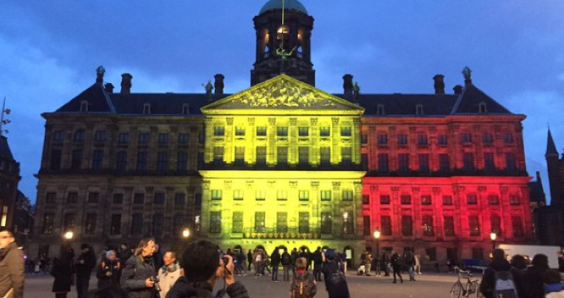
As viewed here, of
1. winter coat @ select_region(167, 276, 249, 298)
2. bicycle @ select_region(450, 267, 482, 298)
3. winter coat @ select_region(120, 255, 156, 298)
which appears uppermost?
winter coat @ select_region(167, 276, 249, 298)

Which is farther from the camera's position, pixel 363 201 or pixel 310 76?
pixel 310 76

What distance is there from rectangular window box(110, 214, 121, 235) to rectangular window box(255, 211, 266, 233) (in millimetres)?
16191

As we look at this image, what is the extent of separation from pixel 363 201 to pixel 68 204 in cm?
3273

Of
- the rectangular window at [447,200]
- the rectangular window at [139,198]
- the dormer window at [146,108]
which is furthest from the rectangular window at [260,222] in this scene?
the rectangular window at [447,200]

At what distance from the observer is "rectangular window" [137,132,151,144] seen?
175 ft

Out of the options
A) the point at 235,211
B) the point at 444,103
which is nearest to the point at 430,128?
the point at 444,103

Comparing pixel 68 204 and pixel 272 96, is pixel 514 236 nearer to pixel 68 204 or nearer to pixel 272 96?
pixel 272 96

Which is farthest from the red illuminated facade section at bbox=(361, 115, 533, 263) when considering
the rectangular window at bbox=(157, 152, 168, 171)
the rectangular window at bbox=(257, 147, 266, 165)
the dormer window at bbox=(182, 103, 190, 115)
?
the rectangular window at bbox=(157, 152, 168, 171)

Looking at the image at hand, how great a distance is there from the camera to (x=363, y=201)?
167 ft

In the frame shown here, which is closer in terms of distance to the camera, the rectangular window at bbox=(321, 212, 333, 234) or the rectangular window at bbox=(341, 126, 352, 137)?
the rectangular window at bbox=(321, 212, 333, 234)

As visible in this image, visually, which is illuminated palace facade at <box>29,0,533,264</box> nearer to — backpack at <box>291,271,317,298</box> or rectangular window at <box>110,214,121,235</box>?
rectangular window at <box>110,214,121,235</box>

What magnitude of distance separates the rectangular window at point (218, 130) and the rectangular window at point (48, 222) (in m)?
20.3

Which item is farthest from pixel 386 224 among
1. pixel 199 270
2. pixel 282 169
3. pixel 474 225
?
pixel 199 270

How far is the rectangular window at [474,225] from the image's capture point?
1935 inches
